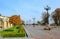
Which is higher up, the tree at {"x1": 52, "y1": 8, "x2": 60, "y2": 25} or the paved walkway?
the tree at {"x1": 52, "y1": 8, "x2": 60, "y2": 25}

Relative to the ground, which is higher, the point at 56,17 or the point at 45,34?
the point at 56,17

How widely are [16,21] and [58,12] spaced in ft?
87.5

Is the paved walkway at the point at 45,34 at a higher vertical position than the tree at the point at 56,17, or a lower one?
lower

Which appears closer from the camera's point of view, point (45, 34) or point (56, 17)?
point (45, 34)

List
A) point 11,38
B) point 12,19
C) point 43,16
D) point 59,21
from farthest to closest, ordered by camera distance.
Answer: point 43,16 < point 59,21 < point 12,19 < point 11,38

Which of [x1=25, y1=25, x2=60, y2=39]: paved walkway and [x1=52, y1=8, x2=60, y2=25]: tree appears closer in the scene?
[x1=25, y1=25, x2=60, y2=39]: paved walkway

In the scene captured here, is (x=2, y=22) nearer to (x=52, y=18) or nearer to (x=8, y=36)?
(x=52, y=18)

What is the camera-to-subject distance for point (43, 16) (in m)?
114

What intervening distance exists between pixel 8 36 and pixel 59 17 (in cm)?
8766

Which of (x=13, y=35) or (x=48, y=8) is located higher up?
(x=48, y=8)

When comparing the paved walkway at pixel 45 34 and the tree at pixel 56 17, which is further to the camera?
the tree at pixel 56 17

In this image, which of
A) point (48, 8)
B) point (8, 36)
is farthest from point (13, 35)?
point (48, 8)

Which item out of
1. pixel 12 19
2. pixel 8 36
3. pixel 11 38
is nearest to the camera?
pixel 11 38

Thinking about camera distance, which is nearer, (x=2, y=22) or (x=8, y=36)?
(x=8, y=36)
